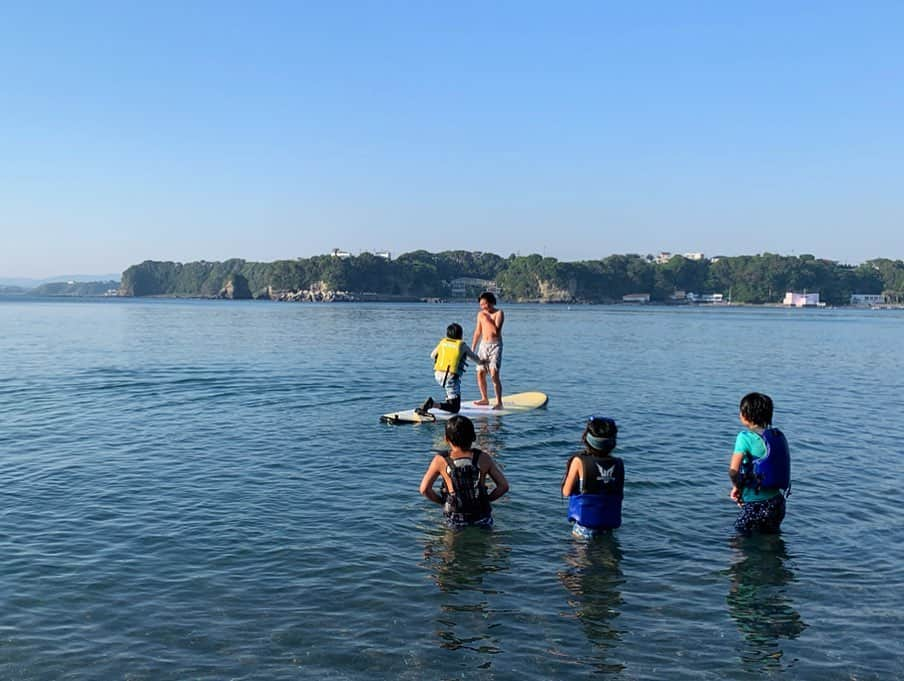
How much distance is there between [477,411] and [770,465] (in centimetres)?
1061

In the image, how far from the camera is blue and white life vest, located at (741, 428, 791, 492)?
341 inches

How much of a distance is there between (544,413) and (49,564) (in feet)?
43.6

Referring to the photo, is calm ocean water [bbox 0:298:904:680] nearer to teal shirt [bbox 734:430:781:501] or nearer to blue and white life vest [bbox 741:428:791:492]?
blue and white life vest [bbox 741:428:791:492]

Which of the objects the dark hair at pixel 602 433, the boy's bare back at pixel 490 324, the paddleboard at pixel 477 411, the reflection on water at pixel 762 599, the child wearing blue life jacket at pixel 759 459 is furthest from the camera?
the boy's bare back at pixel 490 324

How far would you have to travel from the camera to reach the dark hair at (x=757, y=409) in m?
8.52

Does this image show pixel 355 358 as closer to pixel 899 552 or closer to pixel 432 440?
pixel 432 440

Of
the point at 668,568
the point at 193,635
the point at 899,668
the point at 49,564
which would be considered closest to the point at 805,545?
the point at 668,568

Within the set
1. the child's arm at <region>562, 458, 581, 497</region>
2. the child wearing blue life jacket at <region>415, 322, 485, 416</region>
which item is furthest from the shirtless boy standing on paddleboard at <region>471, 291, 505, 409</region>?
the child's arm at <region>562, 458, 581, 497</region>

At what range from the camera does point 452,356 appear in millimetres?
16359

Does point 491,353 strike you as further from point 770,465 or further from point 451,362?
point 770,465

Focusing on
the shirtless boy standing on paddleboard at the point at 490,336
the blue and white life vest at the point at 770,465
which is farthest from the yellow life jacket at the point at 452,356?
the blue and white life vest at the point at 770,465

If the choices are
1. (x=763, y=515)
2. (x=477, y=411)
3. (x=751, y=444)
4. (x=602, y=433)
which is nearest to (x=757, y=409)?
(x=751, y=444)

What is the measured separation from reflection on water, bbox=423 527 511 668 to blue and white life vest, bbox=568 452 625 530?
1072 mm

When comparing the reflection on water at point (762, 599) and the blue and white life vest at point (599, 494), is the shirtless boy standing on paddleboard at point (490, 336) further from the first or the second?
the reflection on water at point (762, 599)
